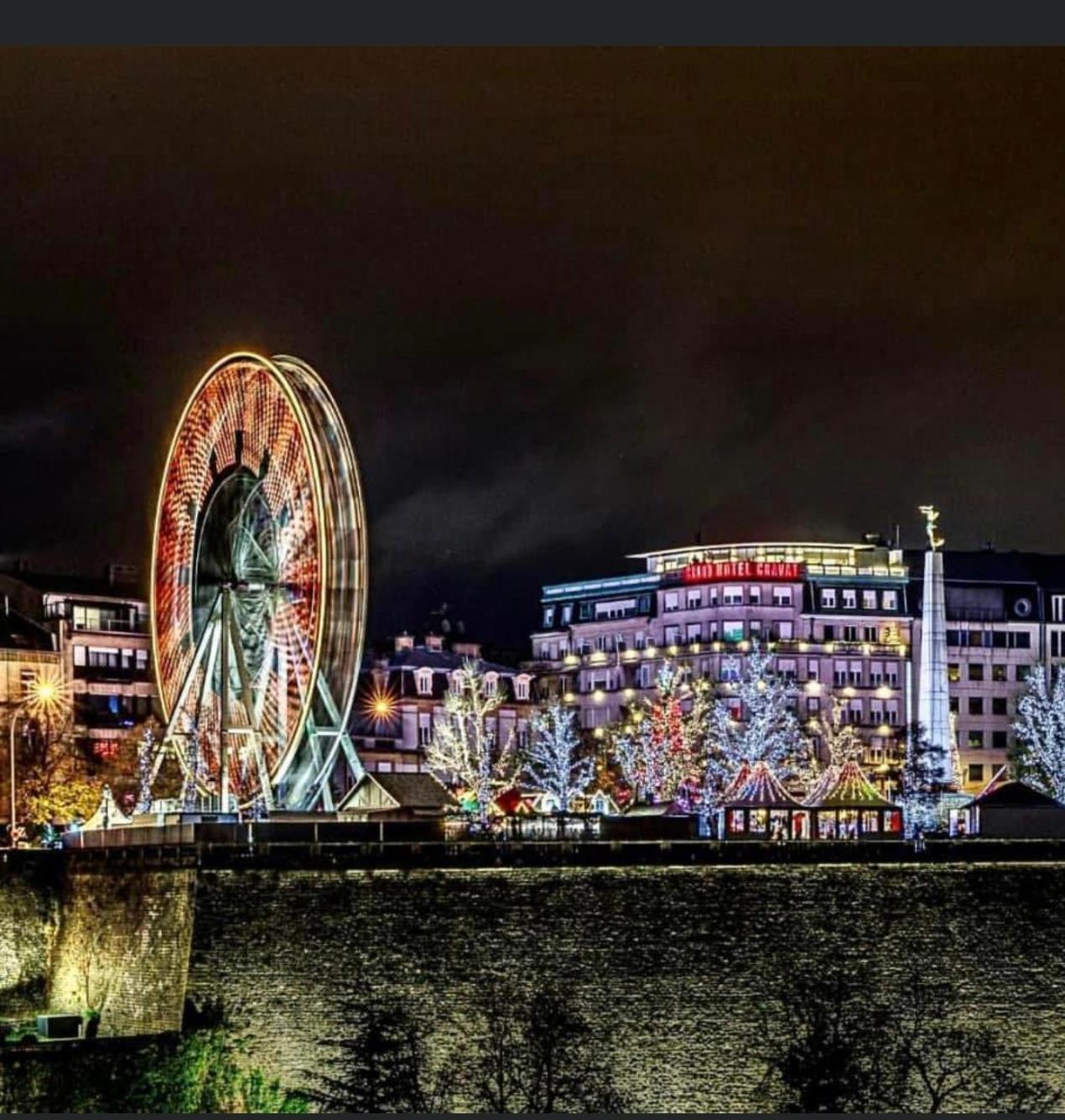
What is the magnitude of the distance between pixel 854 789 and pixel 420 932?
21.7 m

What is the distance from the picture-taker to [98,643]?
13888 cm

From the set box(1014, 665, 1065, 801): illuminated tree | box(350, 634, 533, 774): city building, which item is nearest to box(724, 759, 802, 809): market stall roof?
box(1014, 665, 1065, 801): illuminated tree

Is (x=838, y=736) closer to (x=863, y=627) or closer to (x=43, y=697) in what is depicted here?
(x=863, y=627)

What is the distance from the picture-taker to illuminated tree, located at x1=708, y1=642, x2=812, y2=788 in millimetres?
117688

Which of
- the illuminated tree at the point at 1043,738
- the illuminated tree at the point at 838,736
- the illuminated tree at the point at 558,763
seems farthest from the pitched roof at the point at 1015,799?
the illuminated tree at the point at 838,736

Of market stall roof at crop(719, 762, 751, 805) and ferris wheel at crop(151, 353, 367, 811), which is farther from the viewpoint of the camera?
market stall roof at crop(719, 762, 751, 805)

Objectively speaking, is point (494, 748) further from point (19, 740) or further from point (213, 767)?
point (213, 767)

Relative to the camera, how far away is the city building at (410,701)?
14775cm

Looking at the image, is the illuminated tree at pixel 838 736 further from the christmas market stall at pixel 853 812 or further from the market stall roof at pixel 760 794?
the christmas market stall at pixel 853 812

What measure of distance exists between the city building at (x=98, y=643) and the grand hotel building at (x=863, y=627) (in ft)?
87.5

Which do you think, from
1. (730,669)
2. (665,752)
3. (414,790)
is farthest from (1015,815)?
(730,669)

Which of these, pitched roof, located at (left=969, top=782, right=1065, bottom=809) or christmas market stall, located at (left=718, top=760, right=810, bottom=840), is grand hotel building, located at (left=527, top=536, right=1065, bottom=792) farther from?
christmas market stall, located at (left=718, top=760, right=810, bottom=840)

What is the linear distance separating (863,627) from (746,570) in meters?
6.79

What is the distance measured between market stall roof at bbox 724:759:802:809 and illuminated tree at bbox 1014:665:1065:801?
24528 mm
